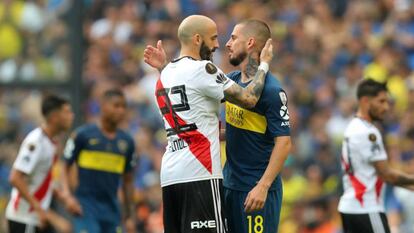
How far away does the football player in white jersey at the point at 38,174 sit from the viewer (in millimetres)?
13141

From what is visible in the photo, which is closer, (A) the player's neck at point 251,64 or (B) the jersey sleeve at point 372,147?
(A) the player's neck at point 251,64

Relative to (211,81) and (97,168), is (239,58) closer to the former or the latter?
(211,81)

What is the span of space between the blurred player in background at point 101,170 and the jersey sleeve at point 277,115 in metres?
3.96

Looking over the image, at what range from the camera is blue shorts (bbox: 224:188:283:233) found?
1034 cm

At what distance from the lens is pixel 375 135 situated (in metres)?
12.0

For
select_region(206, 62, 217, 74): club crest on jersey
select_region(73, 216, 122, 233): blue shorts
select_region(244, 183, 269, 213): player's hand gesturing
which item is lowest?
select_region(73, 216, 122, 233): blue shorts

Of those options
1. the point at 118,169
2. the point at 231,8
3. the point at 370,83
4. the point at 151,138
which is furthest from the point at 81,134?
the point at 231,8

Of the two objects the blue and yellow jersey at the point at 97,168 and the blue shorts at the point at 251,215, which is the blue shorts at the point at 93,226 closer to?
the blue and yellow jersey at the point at 97,168

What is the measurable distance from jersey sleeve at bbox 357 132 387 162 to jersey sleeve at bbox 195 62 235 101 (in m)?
2.54

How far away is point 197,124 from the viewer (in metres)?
10.1

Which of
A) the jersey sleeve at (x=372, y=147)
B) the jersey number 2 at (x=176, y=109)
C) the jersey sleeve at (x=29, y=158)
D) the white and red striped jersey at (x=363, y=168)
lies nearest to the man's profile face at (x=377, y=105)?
the white and red striped jersey at (x=363, y=168)

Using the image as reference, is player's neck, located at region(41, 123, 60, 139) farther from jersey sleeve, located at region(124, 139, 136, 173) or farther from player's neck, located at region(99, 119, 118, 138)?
jersey sleeve, located at region(124, 139, 136, 173)

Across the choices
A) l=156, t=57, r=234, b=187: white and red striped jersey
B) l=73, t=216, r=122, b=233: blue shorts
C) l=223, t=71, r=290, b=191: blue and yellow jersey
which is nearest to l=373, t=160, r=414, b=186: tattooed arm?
l=223, t=71, r=290, b=191: blue and yellow jersey

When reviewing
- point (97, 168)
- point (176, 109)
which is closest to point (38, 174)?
point (97, 168)
